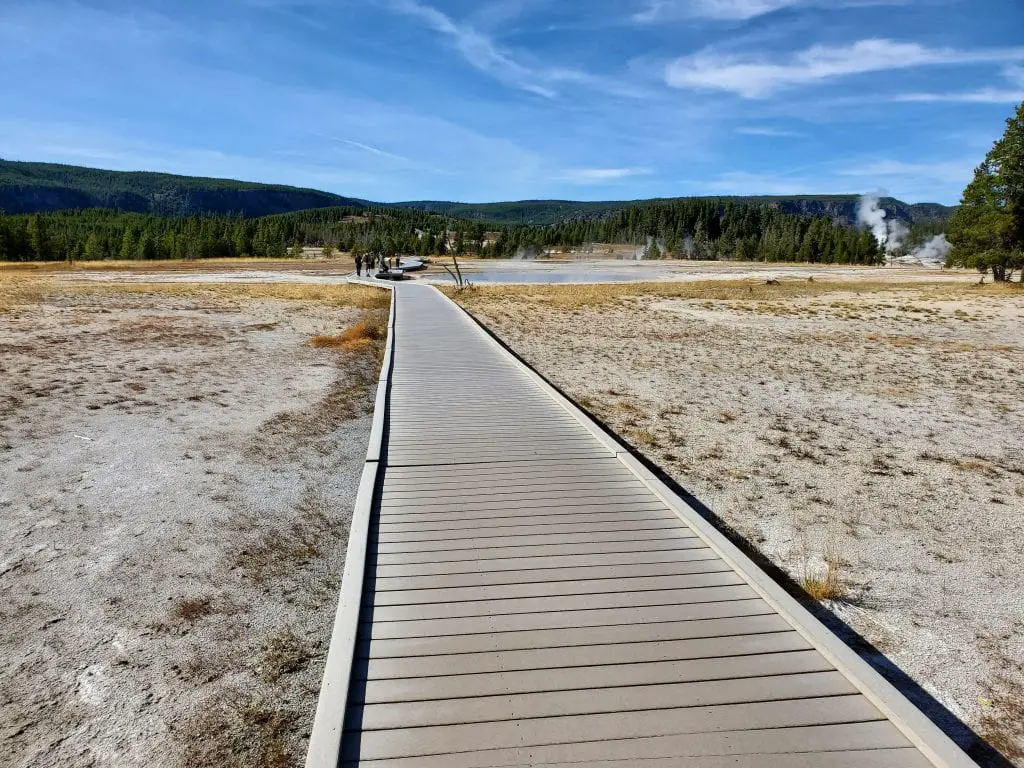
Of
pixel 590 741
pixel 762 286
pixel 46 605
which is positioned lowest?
pixel 46 605

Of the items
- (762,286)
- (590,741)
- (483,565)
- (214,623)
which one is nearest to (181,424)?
(214,623)

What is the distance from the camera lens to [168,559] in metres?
5.63

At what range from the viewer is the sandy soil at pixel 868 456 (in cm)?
470

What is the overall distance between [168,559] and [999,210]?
50880 mm

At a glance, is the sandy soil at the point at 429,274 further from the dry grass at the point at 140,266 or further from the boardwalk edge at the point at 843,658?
the boardwalk edge at the point at 843,658

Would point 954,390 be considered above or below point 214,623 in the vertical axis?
above

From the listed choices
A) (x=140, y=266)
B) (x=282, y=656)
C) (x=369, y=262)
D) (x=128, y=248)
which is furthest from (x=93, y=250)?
(x=282, y=656)

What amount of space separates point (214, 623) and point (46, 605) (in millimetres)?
1374

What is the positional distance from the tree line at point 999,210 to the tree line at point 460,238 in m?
57.6

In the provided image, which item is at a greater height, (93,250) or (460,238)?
(460,238)

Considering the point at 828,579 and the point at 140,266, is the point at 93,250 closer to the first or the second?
the point at 140,266

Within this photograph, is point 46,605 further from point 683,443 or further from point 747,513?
point 683,443

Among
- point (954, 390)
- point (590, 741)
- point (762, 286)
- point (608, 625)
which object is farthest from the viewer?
point (762, 286)

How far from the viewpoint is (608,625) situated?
13.5 ft
